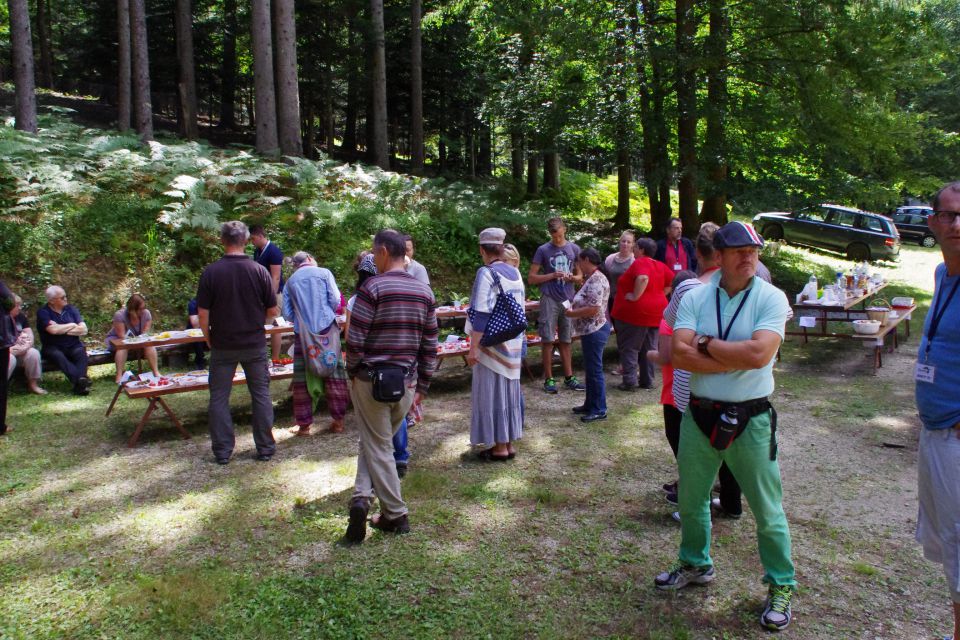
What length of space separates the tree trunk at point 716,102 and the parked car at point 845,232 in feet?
22.5

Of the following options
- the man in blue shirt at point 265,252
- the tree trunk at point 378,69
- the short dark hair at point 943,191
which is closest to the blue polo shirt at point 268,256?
the man in blue shirt at point 265,252

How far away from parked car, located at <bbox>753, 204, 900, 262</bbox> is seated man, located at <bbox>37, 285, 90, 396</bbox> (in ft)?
57.3

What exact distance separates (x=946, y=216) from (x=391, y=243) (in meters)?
2.89

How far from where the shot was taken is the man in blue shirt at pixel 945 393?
2.77 m

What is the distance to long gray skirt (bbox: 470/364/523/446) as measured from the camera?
19.0 feet

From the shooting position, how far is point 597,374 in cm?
702

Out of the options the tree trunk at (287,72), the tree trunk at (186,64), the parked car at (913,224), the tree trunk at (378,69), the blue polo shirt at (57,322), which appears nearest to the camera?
the blue polo shirt at (57,322)

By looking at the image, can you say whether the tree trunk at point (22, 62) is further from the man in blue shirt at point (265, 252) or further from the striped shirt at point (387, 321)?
the striped shirt at point (387, 321)

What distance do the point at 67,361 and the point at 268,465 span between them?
4034 mm

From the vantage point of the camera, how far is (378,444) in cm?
443

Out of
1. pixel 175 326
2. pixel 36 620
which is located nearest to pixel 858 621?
pixel 36 620

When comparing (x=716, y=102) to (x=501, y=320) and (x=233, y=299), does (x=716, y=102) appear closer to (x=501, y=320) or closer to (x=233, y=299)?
(x=501, y=320)

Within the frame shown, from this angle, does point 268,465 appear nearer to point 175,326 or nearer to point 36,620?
point 36,620

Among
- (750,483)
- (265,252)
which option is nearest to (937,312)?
(750,483)
